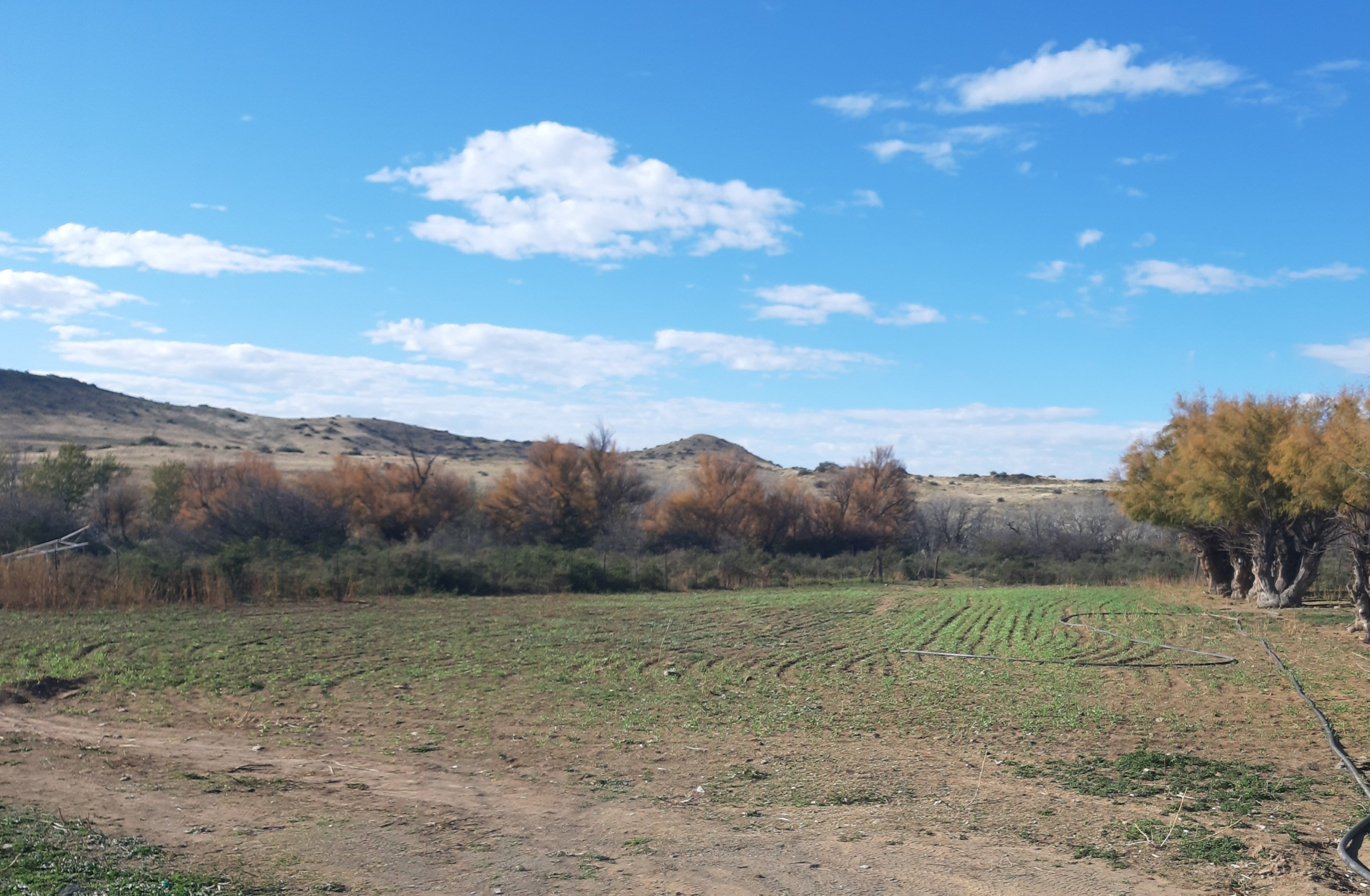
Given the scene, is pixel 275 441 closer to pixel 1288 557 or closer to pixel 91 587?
pixel 91 587

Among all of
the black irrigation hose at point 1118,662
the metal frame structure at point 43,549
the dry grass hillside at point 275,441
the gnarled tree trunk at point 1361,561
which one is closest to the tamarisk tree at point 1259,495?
the gnarled tree trunk at point 1361,561

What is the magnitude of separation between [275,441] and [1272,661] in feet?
352

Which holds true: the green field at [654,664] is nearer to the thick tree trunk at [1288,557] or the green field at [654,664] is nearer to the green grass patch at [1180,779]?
the green grass patch at [1180,779]

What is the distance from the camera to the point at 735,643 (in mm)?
20641

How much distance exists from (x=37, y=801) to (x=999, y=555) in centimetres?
4851

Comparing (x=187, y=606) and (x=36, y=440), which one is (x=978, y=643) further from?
(x=36, y=440)

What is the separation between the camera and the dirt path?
6.47m

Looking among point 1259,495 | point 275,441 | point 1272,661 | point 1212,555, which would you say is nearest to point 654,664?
point 1272,661

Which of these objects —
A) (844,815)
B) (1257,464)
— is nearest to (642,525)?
(1257,464)

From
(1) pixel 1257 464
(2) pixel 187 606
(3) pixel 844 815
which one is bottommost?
(2) pixel 187 606

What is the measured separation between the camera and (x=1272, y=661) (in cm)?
1831

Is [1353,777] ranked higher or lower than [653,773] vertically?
higher

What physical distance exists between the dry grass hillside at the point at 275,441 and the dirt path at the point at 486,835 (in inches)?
2592

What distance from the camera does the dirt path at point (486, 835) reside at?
6.47 metres
